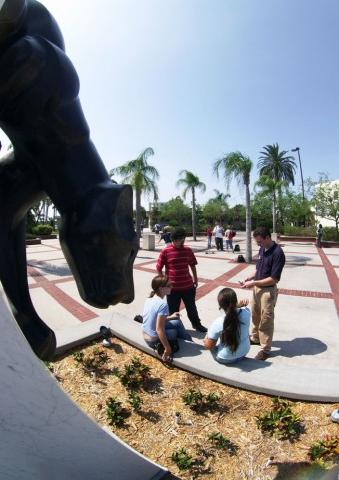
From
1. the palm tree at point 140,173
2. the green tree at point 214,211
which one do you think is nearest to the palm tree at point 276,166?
the green tree at point 214,211

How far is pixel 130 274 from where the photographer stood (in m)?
1.04

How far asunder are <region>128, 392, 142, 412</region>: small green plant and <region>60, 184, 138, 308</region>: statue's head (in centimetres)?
245

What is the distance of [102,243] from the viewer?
939mm

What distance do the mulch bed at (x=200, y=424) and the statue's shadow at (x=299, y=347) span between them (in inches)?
57.4

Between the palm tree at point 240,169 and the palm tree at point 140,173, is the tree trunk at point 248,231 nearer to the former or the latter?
the palm tree at point 240,169

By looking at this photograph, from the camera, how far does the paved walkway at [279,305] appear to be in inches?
182

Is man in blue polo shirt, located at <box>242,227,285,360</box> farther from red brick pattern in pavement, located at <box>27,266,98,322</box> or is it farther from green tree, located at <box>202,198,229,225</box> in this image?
green tree, located at <box>202,198,229,225</box>

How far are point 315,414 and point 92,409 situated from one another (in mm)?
2174

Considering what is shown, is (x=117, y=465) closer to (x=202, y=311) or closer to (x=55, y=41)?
(x=55, y=41)

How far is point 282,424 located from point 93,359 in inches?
89.3

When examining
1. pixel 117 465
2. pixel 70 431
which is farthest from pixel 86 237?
pixel 117 465

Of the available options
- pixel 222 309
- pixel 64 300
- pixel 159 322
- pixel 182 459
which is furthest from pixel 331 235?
pixel 182 459

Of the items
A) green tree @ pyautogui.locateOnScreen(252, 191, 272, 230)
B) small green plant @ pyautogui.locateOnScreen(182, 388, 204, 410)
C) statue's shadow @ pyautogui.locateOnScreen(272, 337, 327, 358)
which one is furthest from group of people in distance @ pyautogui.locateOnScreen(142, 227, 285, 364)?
green tree @ pyautogui.locateOnScreen(252, 191, 272, 230)

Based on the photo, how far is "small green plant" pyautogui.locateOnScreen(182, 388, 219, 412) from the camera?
3092 millimetres
